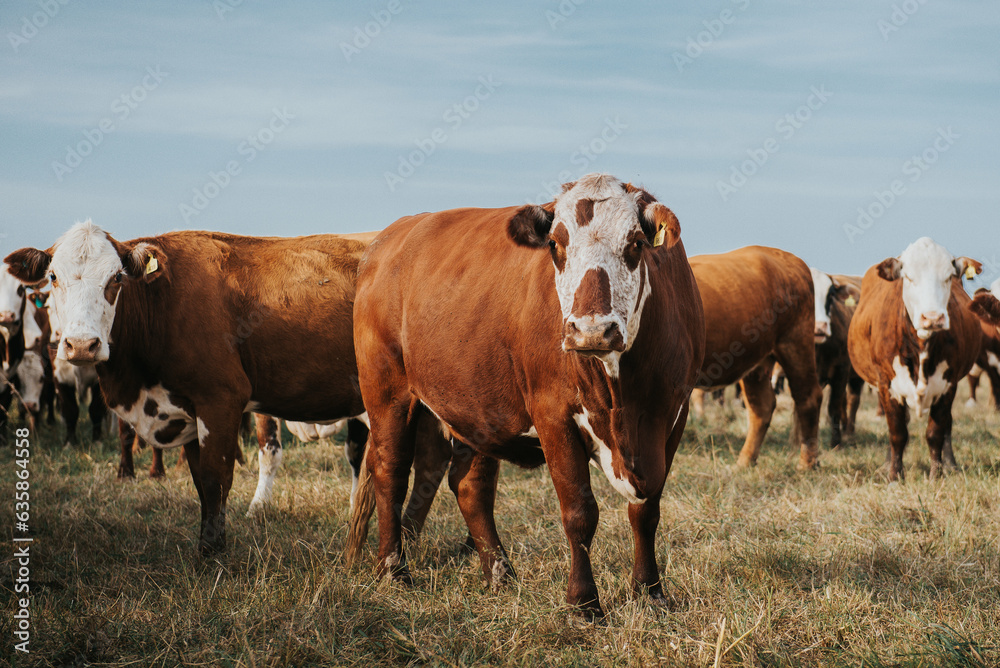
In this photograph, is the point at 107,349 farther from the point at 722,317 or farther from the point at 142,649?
the point at 722,317

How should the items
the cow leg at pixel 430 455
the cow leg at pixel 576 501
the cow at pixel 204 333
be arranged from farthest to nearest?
the cow leg at pixel 430 455
the cow at pixel 204 333
the cow leg at pixel 576 501

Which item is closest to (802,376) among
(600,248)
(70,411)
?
(600,248)

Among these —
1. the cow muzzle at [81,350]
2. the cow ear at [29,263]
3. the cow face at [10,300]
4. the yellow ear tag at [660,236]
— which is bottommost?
the cow face at [10,300]

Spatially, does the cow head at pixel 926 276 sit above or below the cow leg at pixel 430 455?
above

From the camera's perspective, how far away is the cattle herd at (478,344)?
3.92m

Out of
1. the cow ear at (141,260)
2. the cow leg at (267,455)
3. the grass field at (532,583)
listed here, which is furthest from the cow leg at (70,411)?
the cow ear at (141,260)

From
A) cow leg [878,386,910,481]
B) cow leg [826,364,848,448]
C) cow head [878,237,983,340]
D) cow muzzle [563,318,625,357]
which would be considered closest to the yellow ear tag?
cow muzzle [563,318,625,357]

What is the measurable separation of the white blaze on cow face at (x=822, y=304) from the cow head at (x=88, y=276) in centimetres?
846

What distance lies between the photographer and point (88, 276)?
5.55m

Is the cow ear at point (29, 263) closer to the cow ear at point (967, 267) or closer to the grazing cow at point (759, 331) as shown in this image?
the grazing cow at point (759, 331)

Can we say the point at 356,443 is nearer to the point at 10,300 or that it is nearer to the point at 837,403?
the point at 10,300

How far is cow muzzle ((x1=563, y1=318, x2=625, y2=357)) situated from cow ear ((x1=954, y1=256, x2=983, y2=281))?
20.4ft

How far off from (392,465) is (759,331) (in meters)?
4.94

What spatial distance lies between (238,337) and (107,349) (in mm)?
905
